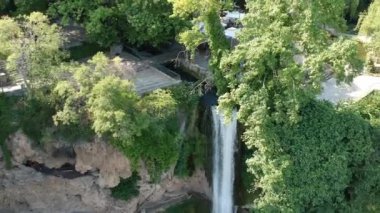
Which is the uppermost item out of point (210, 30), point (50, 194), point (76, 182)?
point (210, 30)

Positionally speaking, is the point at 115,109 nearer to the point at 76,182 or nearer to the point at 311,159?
the point at 76,182

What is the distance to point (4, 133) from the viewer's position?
1100 inches

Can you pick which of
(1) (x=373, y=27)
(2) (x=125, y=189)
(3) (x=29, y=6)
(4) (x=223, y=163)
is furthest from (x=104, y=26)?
(1) (x=373, y=27)

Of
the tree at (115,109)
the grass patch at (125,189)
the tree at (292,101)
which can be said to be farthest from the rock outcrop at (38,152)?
the tree at (292,101)

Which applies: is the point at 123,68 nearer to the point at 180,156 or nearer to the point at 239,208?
the point at 180,156

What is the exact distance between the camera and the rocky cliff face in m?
27.7

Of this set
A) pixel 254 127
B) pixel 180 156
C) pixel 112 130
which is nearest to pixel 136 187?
pixel 180 156

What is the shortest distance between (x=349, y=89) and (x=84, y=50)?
1334cm

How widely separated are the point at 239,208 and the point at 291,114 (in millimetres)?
7057

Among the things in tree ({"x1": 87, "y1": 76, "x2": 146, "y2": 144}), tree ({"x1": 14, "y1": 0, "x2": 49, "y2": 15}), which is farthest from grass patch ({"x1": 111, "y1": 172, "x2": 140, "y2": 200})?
tree ({"x1": 14, "y1": 0, "x2": 49, "y2": 15})

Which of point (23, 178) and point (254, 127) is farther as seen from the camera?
point (23, 178)

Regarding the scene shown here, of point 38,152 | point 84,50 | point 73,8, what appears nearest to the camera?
point 38,152

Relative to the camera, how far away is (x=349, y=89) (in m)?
30.9

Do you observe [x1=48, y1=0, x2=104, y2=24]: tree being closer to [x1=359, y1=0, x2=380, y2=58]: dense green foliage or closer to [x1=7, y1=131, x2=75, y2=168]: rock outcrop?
[x1=7, y1=131, x2=75, y2=168]: rock outcrop
